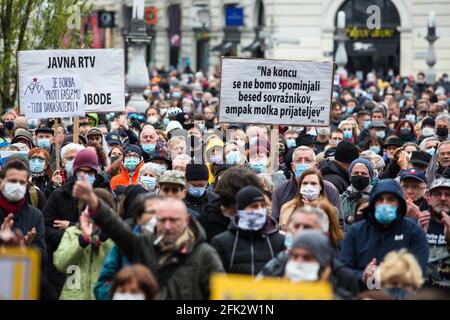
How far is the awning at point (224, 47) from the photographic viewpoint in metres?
58.4

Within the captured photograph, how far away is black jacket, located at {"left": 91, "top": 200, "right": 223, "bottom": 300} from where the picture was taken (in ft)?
26.8

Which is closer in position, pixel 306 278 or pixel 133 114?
pixel 306 278

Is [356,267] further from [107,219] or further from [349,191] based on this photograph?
[349,191]

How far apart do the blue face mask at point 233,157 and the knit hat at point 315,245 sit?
7.25 meters

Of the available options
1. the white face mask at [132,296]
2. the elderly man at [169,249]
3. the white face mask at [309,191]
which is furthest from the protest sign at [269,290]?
the white face mask at [309,191]

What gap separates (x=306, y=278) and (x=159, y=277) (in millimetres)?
1062

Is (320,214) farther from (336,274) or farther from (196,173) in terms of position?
(196,173)

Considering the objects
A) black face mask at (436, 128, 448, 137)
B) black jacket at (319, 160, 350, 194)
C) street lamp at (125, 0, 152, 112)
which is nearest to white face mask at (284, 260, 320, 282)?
black jacket at (319, 160, 350, 194)

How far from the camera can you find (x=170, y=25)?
6456cm

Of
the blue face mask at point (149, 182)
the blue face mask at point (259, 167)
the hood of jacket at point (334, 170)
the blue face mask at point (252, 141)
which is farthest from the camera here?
the blue face mask at point (252, 141)

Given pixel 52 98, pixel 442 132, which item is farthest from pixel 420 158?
pixel 442 132

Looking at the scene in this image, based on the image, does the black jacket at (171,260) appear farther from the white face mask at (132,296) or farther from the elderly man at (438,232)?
the elderly man at (438,232)

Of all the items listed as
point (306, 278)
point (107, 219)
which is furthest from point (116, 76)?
point (306, 278)

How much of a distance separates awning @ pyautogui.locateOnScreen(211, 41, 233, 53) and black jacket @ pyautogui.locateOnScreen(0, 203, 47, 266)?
4804 centimetres
